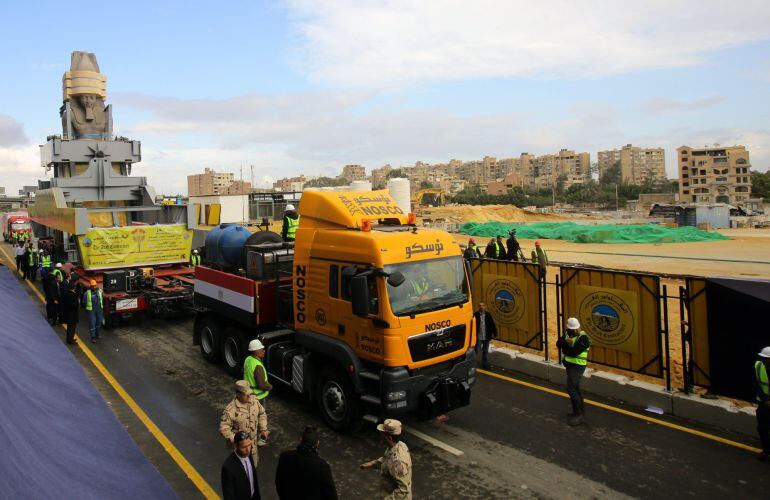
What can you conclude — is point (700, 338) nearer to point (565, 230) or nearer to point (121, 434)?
point (121, 434)

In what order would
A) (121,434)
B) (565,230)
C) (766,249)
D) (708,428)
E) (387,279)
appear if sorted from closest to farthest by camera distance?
(121,434) < (387,279) < (708,428) < (766,249) < (565,230)

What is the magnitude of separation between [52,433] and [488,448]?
520 cm

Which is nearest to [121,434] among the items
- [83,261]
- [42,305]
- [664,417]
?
[664,417]

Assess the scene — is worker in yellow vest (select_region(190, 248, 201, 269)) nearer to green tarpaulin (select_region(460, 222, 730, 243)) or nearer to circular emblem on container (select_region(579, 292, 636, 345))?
circular emblem on container (select_region(579, 292, 636, 345))

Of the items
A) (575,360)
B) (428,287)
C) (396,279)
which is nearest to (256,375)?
(396,279)

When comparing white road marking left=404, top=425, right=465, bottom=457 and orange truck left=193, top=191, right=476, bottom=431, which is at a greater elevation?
orange truck left=193, top=191, right=476, bottom=431

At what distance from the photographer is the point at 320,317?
8.10 meters

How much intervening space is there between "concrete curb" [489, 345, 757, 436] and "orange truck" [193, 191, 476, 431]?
9.07 ft

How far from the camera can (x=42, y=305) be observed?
18.1 metres

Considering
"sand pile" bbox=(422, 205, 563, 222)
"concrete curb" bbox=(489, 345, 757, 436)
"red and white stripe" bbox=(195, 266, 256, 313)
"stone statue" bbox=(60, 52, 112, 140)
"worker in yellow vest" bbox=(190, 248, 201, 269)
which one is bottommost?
"concrete curb" bbox=(489, 345, 757, 436)

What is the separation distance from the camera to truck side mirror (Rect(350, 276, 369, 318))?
691 cm

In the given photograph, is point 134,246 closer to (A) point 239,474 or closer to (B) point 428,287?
(B) point 428,287

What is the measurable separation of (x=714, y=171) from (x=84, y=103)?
13713cm

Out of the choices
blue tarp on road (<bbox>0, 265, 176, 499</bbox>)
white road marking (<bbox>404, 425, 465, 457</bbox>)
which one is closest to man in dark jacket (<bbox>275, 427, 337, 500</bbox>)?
blue tarp on road (<bbox>0, 265, 176, 499</bbox>)
